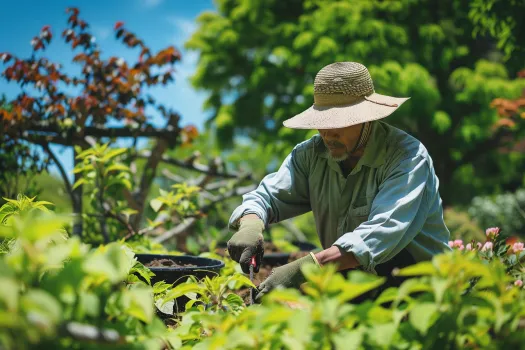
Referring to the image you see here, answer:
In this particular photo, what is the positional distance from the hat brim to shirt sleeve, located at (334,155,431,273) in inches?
10.2

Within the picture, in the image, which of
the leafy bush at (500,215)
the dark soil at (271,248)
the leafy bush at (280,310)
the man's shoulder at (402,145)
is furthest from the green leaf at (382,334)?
the leafy bush at (500,215)

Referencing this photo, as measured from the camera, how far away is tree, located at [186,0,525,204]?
1669 cm

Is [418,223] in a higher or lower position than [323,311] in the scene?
lower

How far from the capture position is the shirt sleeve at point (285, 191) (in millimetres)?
3057

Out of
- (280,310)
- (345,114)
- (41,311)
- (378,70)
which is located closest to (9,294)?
(41,311)

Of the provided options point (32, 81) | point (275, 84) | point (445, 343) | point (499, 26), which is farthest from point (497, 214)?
point (445, 343)

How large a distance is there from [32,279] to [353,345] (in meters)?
0.73

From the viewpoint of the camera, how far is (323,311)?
1321mm

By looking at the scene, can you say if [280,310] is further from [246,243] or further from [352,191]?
[352,191]

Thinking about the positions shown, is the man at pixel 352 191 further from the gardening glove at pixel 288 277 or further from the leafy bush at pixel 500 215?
the leafy bush at pixel 500 215

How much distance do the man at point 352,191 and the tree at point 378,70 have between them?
13.2 metres

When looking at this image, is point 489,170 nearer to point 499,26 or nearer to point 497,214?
point 497,214

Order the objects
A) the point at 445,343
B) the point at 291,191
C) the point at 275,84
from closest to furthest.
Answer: the point at 445,343 → the point at 291,191 → the point at 275,84

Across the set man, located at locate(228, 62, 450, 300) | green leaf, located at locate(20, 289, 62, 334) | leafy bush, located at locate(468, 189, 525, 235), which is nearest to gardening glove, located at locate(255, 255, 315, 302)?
man, located at locate(228, 62, 450, 300)
